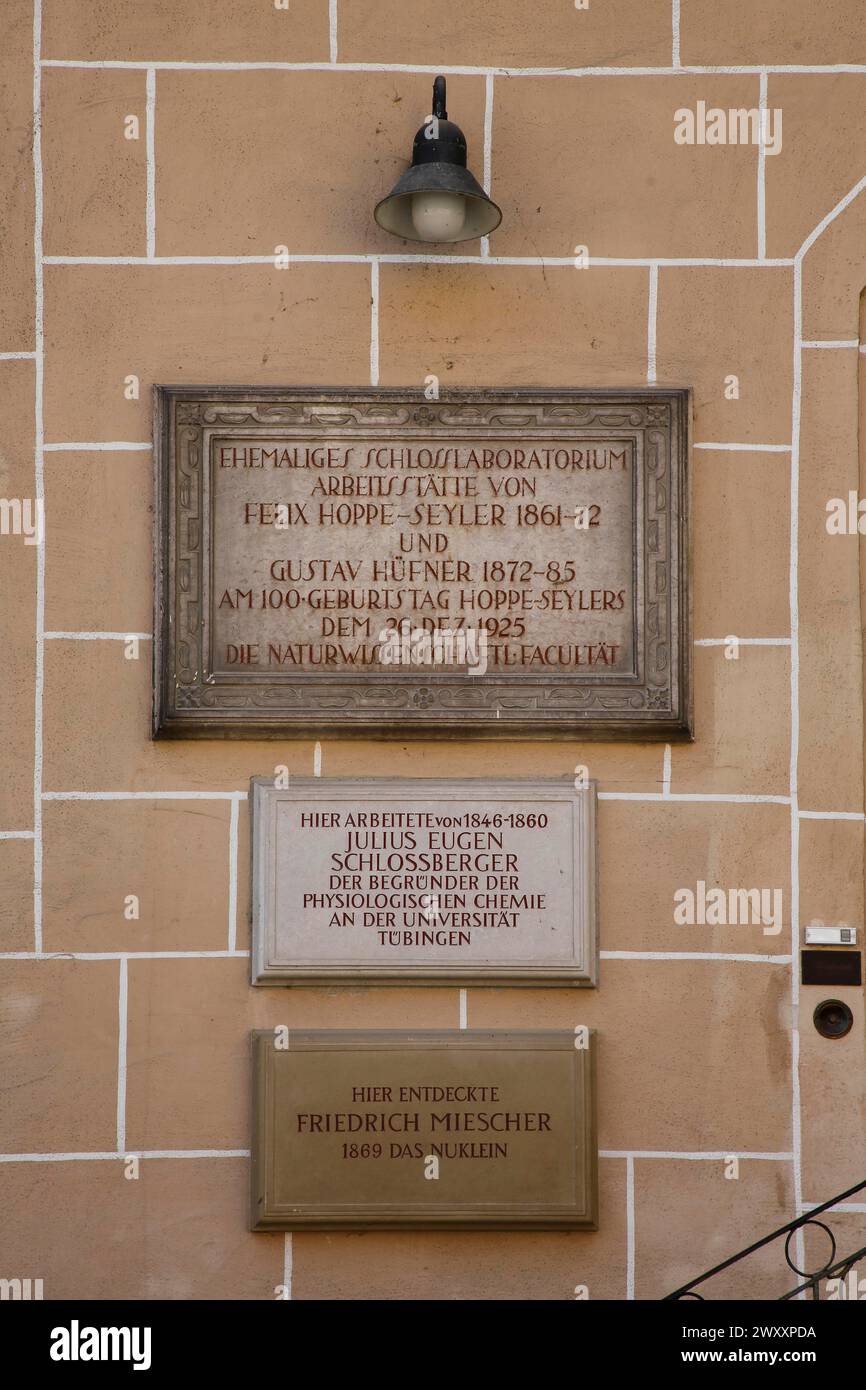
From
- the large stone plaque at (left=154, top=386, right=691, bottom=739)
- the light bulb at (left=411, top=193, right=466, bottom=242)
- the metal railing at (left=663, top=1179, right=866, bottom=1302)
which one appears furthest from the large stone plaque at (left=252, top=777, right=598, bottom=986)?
the light bulb at (left=411, top=193, right=466, bottom=242)

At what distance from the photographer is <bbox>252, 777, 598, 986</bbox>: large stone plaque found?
16.3ft

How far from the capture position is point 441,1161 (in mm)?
4902

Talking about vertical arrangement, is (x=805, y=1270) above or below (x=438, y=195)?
below

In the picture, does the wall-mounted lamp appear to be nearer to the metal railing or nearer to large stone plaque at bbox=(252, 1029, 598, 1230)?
large stone plaque at bbox=(252, 1029, 598, 1230)

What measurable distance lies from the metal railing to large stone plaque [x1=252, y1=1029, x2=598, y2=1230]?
0.39 metres

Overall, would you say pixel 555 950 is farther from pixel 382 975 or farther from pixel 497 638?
pixel 497 638

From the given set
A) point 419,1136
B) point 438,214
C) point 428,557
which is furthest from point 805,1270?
point 438,214

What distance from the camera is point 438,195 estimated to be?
480 cm

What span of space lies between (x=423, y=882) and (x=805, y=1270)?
5.77 feet

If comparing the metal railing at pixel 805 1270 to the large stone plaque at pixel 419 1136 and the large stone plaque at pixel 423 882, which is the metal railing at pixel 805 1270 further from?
the large stone plaque at pixel 423 882

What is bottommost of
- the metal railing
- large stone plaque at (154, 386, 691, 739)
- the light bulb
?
the metal railing

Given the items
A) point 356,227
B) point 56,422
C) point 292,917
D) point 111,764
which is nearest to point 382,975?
point 292,917

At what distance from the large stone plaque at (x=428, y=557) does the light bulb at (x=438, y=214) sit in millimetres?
519

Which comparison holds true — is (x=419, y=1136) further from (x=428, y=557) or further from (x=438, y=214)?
(x=438, y=214)
